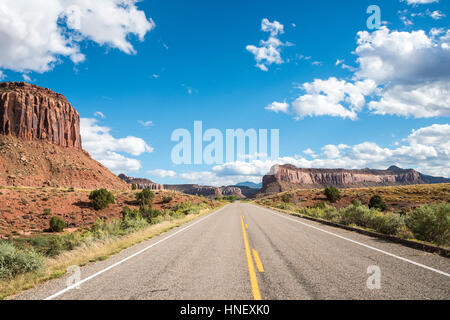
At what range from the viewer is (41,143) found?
7550cm

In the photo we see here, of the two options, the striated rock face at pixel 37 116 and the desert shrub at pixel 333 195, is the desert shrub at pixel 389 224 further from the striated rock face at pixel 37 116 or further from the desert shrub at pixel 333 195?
the striated rock face at pixel 37 116

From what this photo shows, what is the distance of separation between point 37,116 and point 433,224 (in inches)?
4148

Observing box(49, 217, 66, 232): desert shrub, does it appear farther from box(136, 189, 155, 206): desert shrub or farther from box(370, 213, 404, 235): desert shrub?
box(370, 213, 404, 235): desert shrub

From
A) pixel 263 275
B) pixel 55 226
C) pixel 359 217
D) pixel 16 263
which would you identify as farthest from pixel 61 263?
pixel 55 226

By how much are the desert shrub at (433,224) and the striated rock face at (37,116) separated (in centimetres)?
9541

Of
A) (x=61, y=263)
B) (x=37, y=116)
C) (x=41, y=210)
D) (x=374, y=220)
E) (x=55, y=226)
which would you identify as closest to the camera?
(x=61, y=263)

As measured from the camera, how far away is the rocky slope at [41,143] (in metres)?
60.1

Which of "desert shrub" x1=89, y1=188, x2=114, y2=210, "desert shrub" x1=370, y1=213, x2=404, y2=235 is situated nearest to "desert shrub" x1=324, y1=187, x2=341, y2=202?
"desert shrub" x1=370, y1=213, x2=404, y2=235

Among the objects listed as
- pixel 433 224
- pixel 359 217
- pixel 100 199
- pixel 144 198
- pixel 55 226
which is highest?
pixel 433 224

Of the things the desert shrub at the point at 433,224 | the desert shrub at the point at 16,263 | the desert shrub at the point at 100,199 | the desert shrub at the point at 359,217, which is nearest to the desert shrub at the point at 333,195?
the desert shrub at the point at 359,217

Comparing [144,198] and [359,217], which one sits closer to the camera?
[359,217]

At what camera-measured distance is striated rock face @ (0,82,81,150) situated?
252 ft

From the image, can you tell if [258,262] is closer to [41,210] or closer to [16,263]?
[16,263]
